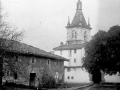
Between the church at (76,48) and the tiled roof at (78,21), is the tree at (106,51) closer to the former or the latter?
the church at (76,48)

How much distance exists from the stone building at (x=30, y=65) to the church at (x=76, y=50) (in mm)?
16978

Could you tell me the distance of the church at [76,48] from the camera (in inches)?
2366

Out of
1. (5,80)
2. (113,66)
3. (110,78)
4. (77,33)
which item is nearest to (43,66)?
(5,80)

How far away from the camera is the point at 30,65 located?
34.9 meters

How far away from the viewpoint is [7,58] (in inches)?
1097

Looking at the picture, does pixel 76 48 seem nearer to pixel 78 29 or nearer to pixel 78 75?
pixel 78 75

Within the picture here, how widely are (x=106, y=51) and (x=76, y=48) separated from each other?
2436 cm

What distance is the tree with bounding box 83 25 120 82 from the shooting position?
3797 centimetres

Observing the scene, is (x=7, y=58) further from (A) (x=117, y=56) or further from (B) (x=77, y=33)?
(B) (x=77, y=33)

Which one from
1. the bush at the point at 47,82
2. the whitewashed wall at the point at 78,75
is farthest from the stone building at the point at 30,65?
the whitewashed wall at the point at 78,75

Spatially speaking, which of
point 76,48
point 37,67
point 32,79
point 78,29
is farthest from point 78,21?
point 32,79

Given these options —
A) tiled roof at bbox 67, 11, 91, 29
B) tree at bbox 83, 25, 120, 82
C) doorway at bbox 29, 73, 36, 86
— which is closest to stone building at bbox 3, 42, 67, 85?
doorway at bbox 29, 73, 36, 86

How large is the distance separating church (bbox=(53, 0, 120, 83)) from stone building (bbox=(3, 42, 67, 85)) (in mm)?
16978

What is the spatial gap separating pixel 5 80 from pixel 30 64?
5592 millimetres
